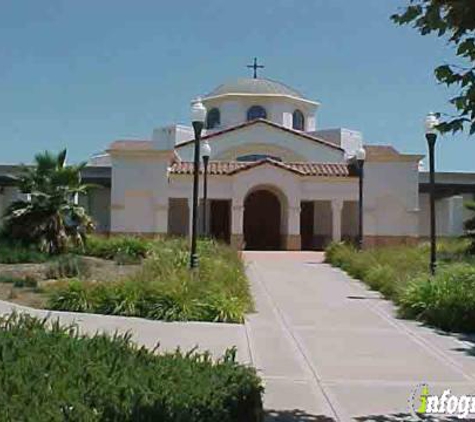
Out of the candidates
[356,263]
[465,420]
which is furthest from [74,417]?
[356,263]

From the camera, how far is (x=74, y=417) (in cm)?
439

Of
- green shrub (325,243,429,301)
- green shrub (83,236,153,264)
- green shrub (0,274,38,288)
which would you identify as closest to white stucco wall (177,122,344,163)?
green shrub (83,236,153,264)

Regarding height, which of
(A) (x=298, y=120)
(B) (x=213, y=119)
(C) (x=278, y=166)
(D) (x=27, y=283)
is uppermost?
(A) (x=298, y=120)

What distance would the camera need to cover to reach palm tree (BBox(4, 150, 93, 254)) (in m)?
24.3

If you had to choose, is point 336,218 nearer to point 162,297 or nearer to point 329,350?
point 162,297

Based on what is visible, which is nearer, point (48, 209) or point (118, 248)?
point (48, 209)

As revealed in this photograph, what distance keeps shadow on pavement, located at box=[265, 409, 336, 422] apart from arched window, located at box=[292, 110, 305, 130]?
43291mm

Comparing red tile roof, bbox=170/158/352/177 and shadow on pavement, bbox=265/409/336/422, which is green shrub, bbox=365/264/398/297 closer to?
shadow on pavement, bbox=265/409/336/422

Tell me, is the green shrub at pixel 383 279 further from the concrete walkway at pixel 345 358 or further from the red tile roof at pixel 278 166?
the red tile roof at pixel 278 166

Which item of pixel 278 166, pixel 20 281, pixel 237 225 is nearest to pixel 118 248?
pixel 20 281

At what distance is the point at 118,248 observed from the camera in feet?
84.9

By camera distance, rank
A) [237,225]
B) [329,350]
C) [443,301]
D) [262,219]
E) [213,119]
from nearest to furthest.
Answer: [329,350] → [443,301] → [237,225] → [262,219] → [213,119]

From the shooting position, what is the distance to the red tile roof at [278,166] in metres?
35.2

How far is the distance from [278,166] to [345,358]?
86.4 feet
